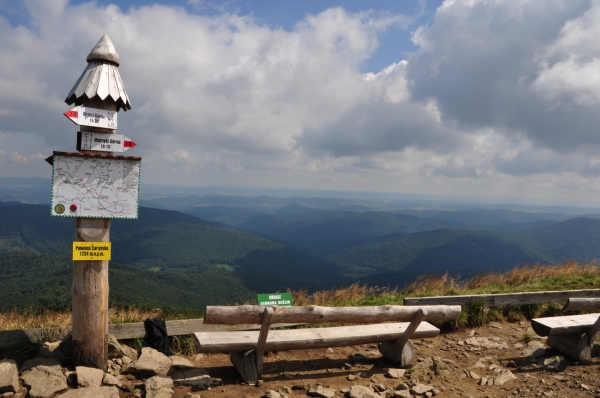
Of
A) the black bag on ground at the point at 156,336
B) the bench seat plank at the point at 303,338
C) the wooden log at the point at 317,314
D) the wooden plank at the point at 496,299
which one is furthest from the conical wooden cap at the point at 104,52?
the wooden plank at the point at 496,299

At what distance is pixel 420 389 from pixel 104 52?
19.5 feet

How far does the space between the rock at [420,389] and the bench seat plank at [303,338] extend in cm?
77

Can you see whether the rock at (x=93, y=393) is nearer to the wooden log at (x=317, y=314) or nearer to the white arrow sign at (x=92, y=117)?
the wooden log at (x=317, y=314)

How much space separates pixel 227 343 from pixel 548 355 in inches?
193

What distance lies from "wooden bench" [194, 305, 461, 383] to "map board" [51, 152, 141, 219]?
197 centimetres

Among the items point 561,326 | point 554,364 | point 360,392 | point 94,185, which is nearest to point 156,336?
point 94,185

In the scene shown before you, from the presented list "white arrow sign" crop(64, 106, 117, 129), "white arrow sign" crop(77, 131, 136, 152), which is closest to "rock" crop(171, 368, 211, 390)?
"white arrow sign" crop(77, 131, 136, 152)

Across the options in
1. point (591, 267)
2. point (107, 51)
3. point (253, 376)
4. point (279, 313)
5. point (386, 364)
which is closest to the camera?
point (279, 313)

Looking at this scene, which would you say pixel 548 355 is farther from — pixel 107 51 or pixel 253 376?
pixel 107 51

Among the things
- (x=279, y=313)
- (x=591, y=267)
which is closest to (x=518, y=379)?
(x=279, y=313)

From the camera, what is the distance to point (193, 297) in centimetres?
10788

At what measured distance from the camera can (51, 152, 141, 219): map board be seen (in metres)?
4.88

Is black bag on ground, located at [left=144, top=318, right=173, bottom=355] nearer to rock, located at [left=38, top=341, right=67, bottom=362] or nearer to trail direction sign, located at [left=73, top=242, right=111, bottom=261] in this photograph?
rock, located at [left=38, top=341, right=67, bottom=362]

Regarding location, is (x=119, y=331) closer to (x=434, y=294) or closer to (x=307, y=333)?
(x=307, y=333)
